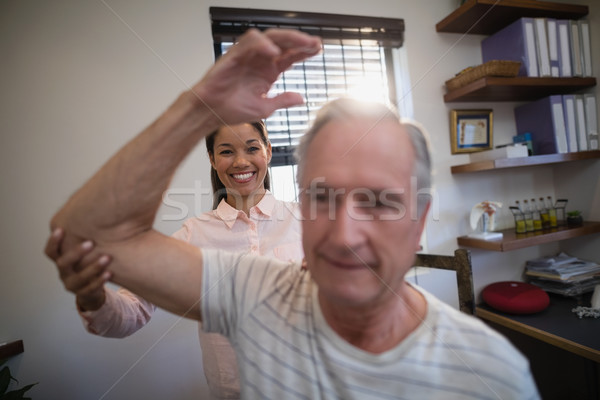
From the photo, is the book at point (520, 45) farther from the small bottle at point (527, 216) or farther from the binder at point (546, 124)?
the small bottle at point (527, 216)

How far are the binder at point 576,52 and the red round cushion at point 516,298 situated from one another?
4.70 ft

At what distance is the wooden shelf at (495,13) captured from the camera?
1935 mm

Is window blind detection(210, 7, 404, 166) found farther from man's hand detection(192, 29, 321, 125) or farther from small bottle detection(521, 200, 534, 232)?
man's hand detection(192, 29, 321, 125)

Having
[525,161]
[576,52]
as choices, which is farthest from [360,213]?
[576,52]

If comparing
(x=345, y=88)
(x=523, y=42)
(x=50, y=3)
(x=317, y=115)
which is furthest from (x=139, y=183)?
(x=523, y=42)

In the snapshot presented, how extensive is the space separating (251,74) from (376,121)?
225 mm

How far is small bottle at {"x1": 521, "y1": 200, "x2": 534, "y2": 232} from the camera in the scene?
215cm

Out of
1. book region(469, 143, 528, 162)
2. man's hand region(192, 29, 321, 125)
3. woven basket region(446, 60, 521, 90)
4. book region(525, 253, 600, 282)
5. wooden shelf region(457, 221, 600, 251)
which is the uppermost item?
woven basket region(446, 60, 521, 90)

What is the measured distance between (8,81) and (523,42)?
111 inches

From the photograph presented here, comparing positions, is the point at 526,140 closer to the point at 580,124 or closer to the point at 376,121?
the point at 580,124

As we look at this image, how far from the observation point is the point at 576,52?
82.7 inches

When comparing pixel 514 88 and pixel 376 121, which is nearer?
pixel 376 121

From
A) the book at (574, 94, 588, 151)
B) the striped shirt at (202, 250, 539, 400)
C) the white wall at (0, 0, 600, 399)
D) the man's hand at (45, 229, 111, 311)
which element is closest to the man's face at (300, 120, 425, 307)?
the striped shirt at (202, 250, 539, 400)

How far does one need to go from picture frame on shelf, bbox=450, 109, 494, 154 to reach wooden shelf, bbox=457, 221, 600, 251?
2.02 feet
